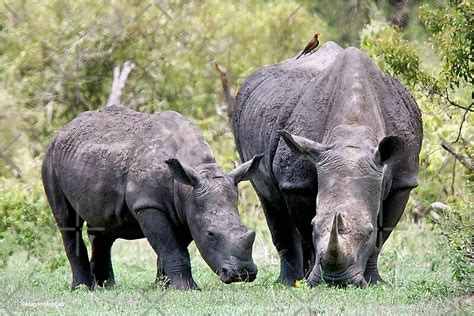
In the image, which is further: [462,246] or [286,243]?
[286,243]

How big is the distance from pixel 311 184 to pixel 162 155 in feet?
4.91

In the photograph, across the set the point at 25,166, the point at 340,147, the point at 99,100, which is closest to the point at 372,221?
the point at 340,147

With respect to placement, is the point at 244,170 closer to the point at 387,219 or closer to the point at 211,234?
the point at 211,234

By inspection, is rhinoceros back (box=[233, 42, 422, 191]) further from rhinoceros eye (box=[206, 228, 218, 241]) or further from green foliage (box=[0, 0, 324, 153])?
green foliage (box=[0, 0, 324, 153])

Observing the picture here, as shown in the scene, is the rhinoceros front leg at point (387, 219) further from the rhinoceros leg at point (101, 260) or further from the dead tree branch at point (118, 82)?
the dead tree branch at point (118, 82)

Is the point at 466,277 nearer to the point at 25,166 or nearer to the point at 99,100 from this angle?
the point at 25,166

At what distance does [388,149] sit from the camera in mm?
10305

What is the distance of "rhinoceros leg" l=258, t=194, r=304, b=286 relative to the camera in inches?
483

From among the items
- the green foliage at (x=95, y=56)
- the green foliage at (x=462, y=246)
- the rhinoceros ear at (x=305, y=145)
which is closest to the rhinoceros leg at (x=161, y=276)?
the rhinoceros ear at (x=305, y=145)

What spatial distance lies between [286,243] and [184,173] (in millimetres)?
1996

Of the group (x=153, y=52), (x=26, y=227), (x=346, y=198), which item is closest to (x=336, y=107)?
(x=346, y=198)

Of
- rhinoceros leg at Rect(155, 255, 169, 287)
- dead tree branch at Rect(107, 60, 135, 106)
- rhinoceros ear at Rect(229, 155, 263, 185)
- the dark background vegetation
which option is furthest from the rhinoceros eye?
dead tree branch at Rect(107, 60, 135, 106)

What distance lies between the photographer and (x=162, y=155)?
37.9ft

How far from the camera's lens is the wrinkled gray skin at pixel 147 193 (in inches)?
428
